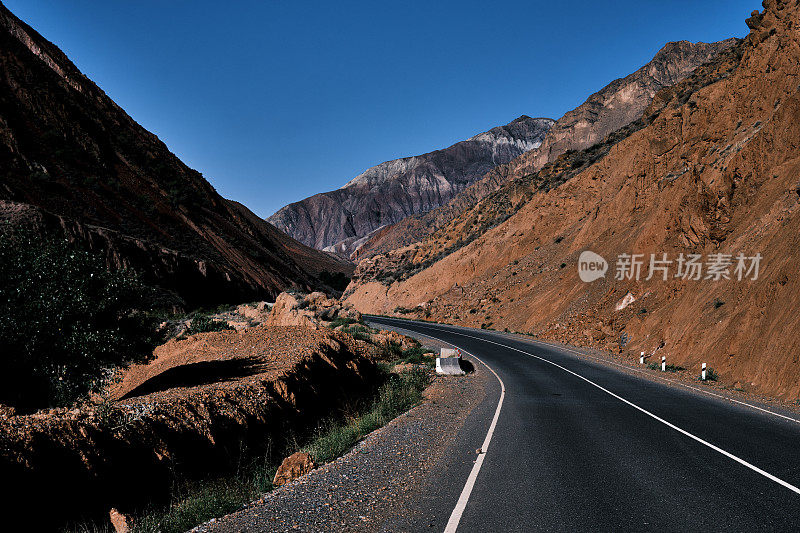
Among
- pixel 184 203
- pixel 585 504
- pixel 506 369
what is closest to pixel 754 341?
pixel 506 369

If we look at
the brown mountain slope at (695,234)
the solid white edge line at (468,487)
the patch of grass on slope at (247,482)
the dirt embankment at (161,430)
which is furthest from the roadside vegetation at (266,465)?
the brown mountain slope at (695,234)

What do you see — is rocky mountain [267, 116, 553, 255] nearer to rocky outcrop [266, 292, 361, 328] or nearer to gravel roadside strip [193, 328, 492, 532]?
rocky outcrop [266, 292, 361, 328]

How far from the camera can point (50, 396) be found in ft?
32.2

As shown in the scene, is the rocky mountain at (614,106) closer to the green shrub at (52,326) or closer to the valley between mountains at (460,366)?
the valley between mountains at (460,366)

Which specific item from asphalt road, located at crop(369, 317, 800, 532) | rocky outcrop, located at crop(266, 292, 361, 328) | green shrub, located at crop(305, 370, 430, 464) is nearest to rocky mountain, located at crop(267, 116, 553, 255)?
rocky outcrop, located at crop(266, 292, 361, 328)

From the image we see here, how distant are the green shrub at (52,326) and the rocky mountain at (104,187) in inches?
861

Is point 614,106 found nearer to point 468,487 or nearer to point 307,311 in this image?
point 307,311

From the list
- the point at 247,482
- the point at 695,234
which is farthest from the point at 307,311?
the point at 695,234

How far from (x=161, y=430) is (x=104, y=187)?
43884 mm

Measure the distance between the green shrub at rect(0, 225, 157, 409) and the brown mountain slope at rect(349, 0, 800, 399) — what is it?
17.6 metres

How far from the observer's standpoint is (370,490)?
5.92 m

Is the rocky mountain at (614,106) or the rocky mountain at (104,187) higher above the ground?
the rocky mountain at (614,106)

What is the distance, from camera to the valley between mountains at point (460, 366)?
5586 millimetres

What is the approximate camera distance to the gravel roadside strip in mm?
5000
